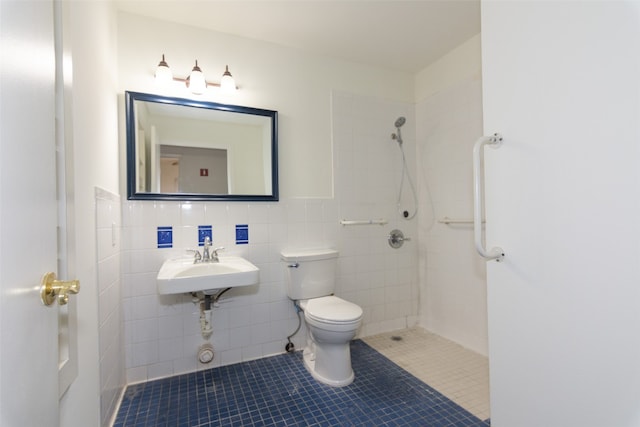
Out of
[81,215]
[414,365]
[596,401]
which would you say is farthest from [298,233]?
[596,401]

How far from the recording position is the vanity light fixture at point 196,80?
6.31 feet

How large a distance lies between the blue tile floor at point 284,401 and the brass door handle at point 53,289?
49.2 inches

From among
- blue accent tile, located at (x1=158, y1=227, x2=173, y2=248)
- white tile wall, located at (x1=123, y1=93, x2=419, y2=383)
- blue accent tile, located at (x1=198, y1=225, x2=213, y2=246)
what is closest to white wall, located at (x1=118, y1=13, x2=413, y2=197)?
white tile wall, located at (x1=123, y1=93, x2=419, y2=383)

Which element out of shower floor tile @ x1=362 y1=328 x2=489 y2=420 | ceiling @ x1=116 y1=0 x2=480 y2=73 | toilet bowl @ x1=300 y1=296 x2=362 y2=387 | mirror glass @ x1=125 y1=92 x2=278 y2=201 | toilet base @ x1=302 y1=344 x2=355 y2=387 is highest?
ceiling @ x1=116 y1=0 x2=480 y2=73

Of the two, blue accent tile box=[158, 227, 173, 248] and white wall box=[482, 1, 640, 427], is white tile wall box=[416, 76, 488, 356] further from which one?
blue accent tile box=[158, 227, 173, 248]

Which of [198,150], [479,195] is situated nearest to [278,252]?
[198,150]

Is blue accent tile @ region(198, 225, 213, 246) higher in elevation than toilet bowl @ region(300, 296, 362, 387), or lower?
higher

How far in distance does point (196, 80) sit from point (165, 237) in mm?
1056

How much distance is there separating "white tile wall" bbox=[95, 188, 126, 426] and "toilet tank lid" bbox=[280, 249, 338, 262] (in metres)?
1.06

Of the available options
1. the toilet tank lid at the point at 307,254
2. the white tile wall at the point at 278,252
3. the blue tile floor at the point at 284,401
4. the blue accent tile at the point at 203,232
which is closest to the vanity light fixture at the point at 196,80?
the white tile wall at the point at 278,252

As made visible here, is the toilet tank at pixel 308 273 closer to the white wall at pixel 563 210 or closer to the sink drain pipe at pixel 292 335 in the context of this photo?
the sink drain pipe at pixel 292 335

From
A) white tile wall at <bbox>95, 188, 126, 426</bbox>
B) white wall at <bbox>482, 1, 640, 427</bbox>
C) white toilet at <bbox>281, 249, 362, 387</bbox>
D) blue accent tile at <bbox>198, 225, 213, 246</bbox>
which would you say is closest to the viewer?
white wall at <bbox>482, 1, 640, 427</bbox>

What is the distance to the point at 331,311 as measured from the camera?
193cm

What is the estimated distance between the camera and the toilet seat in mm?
1821
